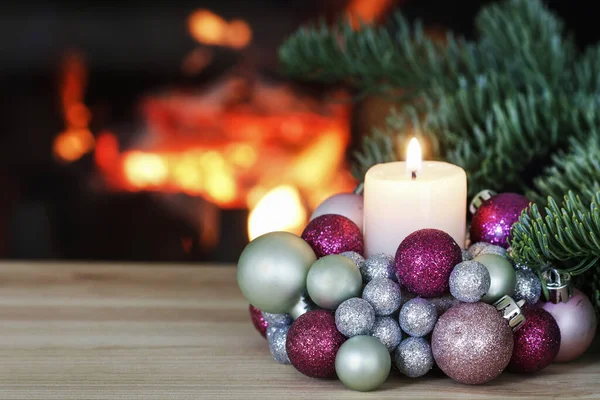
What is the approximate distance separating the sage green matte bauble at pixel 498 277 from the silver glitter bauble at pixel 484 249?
21mm

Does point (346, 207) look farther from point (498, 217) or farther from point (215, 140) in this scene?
point (215, 140)

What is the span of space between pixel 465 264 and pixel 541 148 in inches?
9.0

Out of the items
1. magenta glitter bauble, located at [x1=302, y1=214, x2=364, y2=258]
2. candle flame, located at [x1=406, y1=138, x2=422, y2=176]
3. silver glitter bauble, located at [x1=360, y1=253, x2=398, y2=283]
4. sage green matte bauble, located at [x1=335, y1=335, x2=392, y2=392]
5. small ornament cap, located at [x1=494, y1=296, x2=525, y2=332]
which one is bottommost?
sage green matte bauble, located at [x1=335, y1=335, x2=392, y2=392]

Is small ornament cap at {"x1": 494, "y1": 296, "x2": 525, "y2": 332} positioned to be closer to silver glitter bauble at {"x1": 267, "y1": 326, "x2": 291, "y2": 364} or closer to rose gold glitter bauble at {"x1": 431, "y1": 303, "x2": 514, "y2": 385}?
rose gold glitter bauble at {"x1": 431, "y1": 303, "x2": 514, "y2": 385}

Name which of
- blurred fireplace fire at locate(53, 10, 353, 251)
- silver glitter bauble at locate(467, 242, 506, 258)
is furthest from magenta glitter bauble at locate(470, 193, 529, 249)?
blurred fireplace fire at locate(53, 10, 353, 251)

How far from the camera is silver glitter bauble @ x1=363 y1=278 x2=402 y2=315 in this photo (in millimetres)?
463

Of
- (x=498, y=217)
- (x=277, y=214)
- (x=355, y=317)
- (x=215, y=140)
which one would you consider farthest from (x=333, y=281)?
(x=215, y=140)

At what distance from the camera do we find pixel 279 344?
19.7 inches

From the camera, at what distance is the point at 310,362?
0.46 m

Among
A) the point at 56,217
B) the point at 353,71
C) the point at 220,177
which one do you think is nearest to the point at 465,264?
the point at 353,71

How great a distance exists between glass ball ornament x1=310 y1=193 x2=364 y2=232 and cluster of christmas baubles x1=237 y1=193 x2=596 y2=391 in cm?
6

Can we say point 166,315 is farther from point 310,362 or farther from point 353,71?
point 353,71

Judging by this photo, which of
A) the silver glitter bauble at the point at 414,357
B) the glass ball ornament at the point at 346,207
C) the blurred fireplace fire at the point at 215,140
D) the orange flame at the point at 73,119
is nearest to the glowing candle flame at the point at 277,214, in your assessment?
the blurred fireplace fire at the point at 215,140

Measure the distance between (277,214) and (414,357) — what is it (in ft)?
2.35
